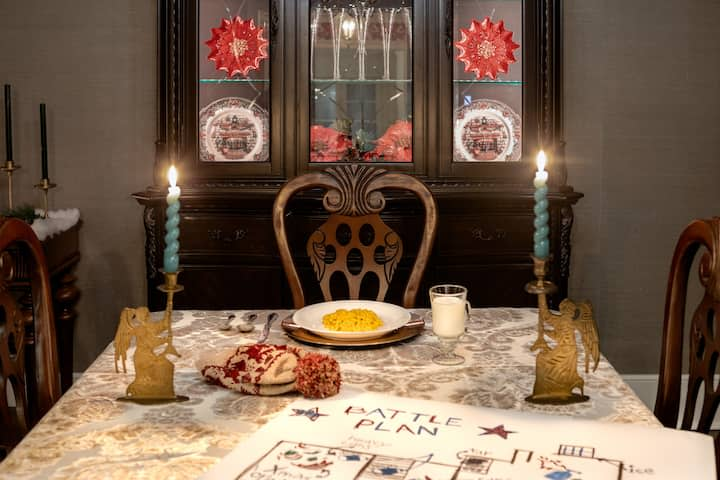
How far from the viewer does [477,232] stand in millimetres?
2840

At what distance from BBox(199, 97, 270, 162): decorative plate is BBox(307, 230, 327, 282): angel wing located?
91cm

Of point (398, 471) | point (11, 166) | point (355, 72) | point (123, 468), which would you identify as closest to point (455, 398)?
point (398, 471)

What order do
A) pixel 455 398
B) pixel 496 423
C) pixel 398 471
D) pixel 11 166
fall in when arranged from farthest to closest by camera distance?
pixel 11 166 < pixel 455 398 < pixel 496 423 < pixel 398 471

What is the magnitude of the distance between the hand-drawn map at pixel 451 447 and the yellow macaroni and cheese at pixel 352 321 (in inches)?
15.2

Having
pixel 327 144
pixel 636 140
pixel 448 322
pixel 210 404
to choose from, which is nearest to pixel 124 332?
pixel 210 404

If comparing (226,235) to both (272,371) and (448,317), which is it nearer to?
(448,317)

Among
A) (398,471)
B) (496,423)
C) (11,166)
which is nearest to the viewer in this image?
(398,471)

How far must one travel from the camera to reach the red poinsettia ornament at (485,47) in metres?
2.85

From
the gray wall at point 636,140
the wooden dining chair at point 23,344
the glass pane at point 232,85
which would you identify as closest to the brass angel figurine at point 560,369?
the wooden dining chair at point 23,344

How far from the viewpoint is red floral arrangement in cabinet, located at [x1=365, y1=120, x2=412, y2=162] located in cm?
285

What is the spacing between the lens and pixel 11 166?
277cm

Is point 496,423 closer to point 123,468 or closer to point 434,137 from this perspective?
point 123,468

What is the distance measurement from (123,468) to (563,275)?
2151 millimetres

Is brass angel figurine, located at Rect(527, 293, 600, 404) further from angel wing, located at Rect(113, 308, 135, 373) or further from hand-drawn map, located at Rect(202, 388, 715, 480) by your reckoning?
angel wing, located at Rect(113, 308, 135, 373)
